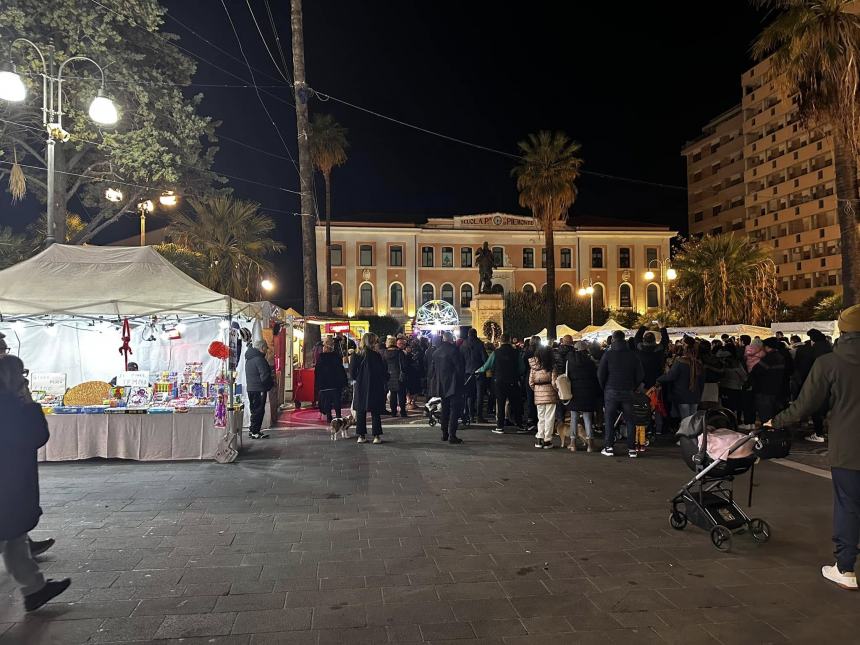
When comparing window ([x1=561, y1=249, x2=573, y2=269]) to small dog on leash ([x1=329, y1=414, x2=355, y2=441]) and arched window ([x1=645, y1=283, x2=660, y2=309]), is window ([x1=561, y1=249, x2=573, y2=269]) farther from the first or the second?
small dog on leash ([x1=329, y1=414, x2=355, y2=441])

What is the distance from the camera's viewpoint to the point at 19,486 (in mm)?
3973

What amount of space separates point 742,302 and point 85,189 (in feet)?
91.6

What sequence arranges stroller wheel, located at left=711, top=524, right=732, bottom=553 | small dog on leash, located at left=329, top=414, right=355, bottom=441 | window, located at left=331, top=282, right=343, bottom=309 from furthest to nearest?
window, located at left=331, top=282, right=343, bottom=309
small dog on leash, located at left=329, top=414, right=355, bottom=441
stroller wheel, located at left=711, top=524, right=732, bottom=553

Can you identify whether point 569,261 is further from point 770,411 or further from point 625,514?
point 625,514

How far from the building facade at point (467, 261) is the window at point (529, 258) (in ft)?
0.09

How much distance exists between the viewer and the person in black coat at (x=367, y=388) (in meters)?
10.6

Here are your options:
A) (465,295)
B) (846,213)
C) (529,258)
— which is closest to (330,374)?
(846,213)

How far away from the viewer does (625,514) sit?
623cm

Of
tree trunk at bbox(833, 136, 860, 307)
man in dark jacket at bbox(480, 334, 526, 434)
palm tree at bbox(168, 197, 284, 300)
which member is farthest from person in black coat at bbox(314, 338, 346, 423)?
palm tree at bbox(168, 197, 284, 300)

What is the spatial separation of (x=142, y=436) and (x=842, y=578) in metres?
8.55

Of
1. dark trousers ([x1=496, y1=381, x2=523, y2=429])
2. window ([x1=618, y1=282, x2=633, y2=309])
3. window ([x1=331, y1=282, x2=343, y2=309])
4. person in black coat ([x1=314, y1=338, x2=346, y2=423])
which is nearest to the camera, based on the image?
dark trousers ([x1=496, y1=381, x2=523, y2=429])

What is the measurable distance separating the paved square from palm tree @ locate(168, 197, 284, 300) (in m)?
21.0

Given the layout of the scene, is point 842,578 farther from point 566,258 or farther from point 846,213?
point 566,258

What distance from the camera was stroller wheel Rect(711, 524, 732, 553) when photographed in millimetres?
5082
